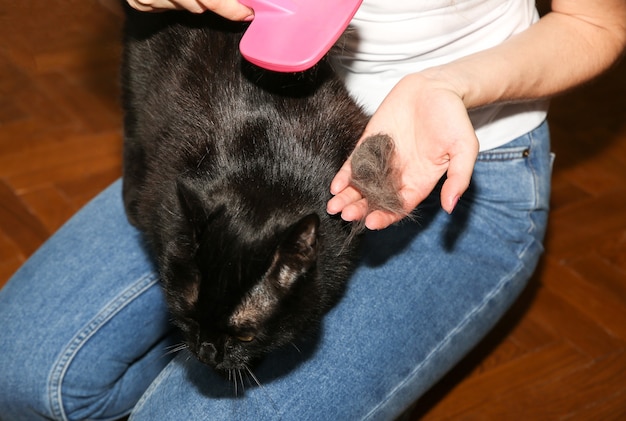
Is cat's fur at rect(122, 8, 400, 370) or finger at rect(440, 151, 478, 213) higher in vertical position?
finger at rect(440, 151, 478, 213)

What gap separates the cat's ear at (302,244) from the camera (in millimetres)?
852

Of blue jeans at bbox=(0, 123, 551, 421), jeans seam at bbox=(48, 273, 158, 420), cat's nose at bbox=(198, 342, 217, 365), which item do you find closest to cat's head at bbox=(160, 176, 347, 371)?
cat's nose at bbox=(198, 342, 217, 365)

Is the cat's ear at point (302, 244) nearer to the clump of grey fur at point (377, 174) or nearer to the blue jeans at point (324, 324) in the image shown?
the clump of grey fur at point (377, 174)

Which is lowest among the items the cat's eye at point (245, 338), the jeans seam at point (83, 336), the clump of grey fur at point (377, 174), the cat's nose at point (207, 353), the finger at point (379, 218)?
the jeans seam at point (83, 336)

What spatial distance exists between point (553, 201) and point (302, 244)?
4.96 feet

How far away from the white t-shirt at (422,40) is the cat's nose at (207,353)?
419mm

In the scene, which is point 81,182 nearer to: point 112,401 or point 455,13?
point 112,401

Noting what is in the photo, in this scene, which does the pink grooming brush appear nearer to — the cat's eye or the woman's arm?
the woman's arm

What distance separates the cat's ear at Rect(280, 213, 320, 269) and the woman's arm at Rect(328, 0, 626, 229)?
0.06 meters

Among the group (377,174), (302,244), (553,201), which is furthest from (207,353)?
(553,201)

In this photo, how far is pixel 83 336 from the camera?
1225 millimetres

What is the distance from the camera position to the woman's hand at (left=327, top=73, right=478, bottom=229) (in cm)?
90

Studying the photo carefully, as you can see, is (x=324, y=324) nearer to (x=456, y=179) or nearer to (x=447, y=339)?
(x=447, y=339)

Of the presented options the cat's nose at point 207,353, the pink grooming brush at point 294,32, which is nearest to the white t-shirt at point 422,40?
the pink grooming brush at point 294,32
